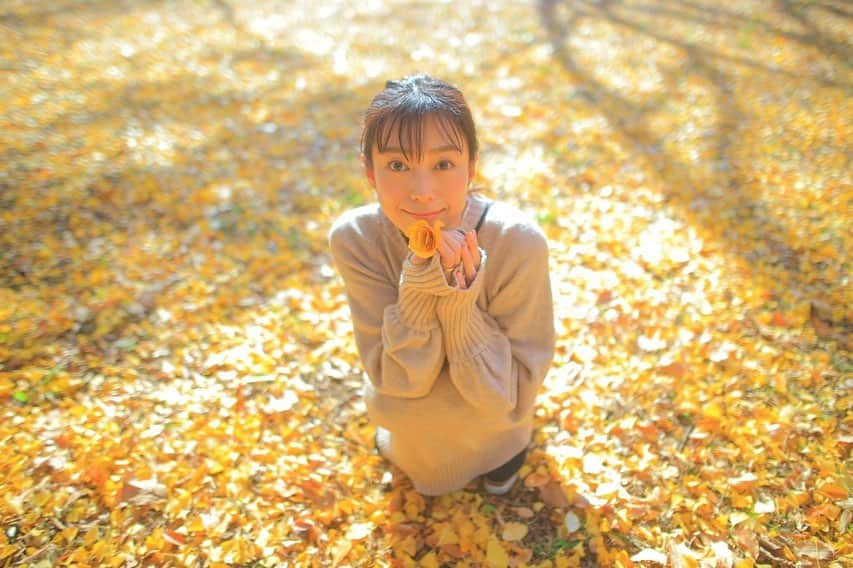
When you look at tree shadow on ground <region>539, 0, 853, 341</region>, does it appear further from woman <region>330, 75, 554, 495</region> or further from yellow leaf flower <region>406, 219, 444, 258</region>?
yellow leaf flower <region>406, 219, 444, 258</region>

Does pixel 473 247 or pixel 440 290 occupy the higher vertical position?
pixel 473 247

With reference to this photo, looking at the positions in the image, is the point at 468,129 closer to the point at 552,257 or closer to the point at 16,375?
the point at 552,257

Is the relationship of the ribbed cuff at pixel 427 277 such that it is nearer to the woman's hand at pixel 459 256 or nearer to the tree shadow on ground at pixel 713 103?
the woman's hand at pixel 459 256

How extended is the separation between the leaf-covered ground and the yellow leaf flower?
146 cm

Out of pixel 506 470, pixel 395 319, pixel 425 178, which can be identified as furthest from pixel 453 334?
pixel 506 470

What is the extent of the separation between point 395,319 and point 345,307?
1.77m

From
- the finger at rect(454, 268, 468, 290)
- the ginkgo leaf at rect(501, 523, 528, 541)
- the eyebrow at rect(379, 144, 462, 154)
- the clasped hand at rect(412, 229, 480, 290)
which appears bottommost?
the ginkgo leaf at rect(501, 523, 528, 541)

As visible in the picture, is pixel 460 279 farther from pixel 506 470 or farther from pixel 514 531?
pixel 514 531

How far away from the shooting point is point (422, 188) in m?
1.79

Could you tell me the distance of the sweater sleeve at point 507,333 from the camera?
2.05m

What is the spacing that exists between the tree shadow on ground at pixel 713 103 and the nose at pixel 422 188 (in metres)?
2.90

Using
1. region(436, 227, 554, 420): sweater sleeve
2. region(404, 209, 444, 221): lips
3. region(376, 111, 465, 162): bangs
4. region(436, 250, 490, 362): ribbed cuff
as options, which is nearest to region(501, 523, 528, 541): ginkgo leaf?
region(436, 227, 554, 420): sweater sleeve

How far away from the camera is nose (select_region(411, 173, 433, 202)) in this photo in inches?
70.6

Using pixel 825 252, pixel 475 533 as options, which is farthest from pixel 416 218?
pixel 825 252
